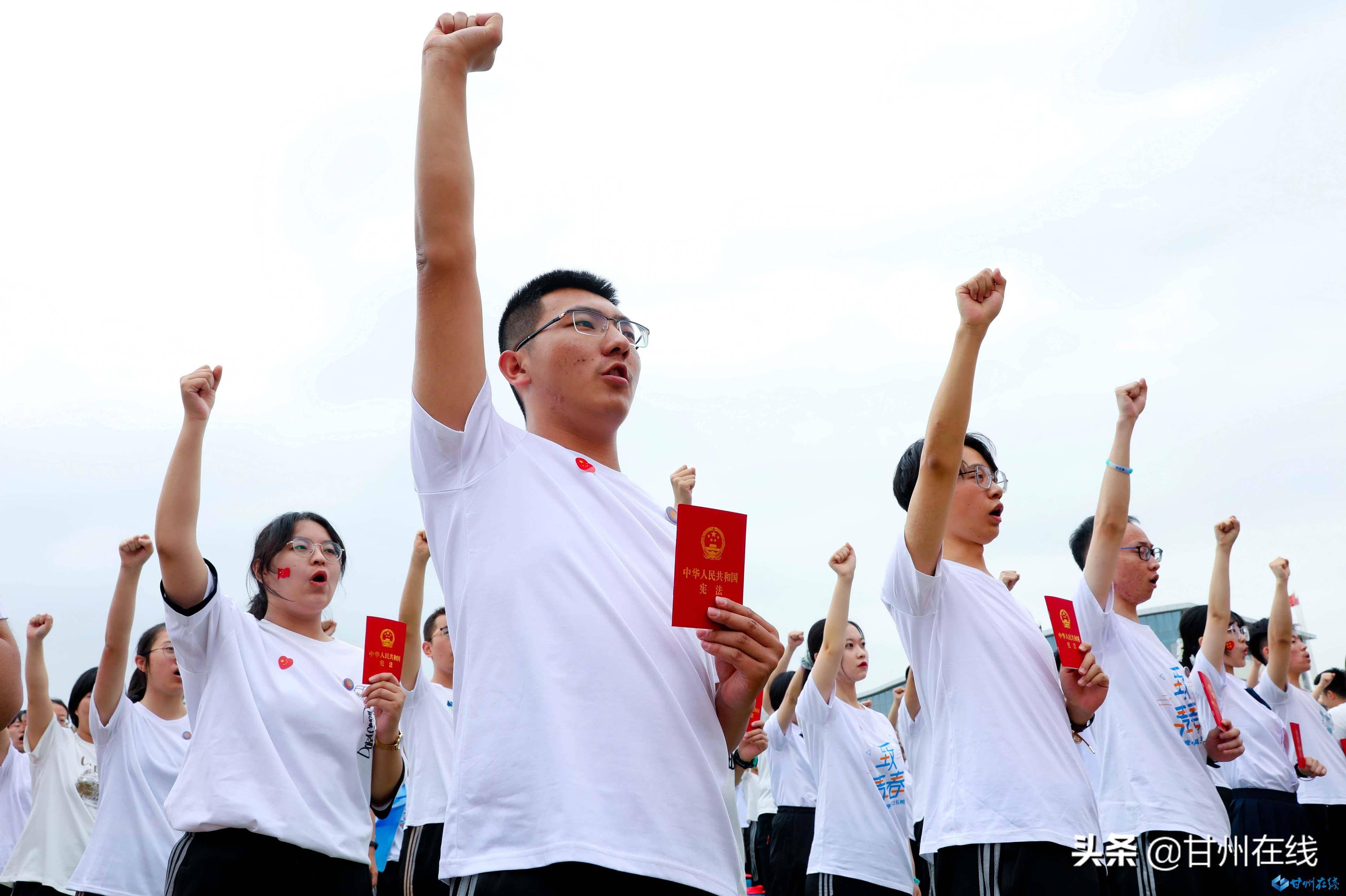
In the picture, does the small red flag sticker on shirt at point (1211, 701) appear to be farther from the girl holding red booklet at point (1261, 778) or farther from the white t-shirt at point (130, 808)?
the white t-shirt at point (130, 808)

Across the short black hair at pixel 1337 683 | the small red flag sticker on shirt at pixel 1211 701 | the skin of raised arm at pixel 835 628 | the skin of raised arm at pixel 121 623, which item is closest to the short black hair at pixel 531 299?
the skin of raised arm at pixel 121 623

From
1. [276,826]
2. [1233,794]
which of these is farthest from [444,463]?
[1233,794]

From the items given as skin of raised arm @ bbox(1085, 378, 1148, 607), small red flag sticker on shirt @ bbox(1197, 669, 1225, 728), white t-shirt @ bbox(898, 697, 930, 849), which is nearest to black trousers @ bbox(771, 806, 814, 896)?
white t-shirt @ bbox(898, 697, 930, 849)

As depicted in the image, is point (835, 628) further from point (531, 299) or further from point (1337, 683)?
point (1337, 683)

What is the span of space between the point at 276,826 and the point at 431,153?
7.91 ft

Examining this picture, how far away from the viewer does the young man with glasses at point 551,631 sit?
5.58ft

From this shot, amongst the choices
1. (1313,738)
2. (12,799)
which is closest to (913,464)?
(1313,738)

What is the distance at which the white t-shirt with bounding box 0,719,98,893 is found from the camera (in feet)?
19.5

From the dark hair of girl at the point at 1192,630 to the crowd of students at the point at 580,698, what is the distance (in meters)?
0.03

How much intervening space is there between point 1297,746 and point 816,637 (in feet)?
11.4

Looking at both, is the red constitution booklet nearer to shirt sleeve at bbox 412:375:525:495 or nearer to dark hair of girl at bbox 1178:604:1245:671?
shirt sleeve at bbox 412:375:525:495

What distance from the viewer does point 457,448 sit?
1983 mm

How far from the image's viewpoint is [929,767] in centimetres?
343

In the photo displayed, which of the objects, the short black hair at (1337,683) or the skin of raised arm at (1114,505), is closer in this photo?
the skin of raised arm at (1114,505)
